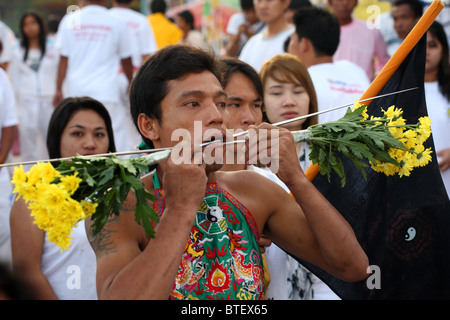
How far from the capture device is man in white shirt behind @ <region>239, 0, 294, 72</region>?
6.92 metres

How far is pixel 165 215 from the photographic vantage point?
238 centimetres

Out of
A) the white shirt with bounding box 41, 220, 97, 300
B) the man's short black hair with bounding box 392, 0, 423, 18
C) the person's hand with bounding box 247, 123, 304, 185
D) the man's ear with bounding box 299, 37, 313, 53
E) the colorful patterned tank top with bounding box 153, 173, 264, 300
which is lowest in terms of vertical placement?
the white shirt with bounding box 41, 220, 97, 300

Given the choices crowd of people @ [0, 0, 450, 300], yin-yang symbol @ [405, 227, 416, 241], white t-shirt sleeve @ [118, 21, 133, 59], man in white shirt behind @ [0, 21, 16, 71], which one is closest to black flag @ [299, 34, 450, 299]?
yin-yang symbol @ [405, 227, 416, 241]

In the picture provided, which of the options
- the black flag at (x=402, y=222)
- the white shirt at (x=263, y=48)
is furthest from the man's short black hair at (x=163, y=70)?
the white shirt at (x=263, y=48)

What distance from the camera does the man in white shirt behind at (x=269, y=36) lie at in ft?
22.7

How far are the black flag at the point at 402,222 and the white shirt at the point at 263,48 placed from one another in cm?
369

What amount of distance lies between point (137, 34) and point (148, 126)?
17.5 feet

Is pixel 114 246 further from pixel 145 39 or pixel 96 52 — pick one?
pixel 145 39

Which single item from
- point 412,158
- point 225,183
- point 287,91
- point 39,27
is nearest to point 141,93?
point 225,183

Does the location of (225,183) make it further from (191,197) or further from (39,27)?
(39,27)

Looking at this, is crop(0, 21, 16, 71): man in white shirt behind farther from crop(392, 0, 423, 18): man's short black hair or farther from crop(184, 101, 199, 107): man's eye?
crop(184, 101, 199, 107): man's eye

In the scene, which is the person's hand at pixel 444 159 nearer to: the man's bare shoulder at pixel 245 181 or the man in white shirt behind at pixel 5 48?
the man's bare shoulder at pixel 245 181

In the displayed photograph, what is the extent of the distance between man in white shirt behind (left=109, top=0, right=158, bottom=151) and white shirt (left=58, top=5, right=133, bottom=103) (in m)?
0.13

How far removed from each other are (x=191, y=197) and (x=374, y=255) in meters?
1.25
